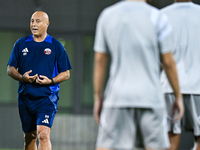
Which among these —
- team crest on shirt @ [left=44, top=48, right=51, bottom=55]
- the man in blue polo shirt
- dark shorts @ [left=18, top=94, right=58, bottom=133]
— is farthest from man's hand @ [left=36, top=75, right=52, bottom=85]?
team crest on shirt @ [left=44, top=48, right=51, bottom=55]

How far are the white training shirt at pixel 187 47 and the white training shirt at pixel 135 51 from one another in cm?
113

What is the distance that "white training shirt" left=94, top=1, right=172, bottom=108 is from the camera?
3.09 m

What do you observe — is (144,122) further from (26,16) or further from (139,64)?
(26,16)

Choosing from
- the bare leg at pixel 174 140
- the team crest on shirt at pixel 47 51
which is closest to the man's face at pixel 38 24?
the team crest on shirt at pixel 47 51

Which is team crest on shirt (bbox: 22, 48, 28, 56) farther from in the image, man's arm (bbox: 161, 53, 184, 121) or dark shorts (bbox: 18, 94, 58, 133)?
man's arm (bbox: 161, 53, 184, 121)

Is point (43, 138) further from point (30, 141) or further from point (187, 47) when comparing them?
point (187, 47)

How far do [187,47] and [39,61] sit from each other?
2.29 meters

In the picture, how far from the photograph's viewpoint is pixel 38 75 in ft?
18.7

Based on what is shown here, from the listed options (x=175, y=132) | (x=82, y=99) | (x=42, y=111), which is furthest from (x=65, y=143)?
(x=175, y=132)

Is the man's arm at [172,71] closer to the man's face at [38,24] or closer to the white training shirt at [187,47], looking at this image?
the white training shirt at [187,47]

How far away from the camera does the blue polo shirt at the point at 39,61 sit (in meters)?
5.72

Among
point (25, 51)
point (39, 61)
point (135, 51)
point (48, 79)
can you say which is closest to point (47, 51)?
point (39, 61)

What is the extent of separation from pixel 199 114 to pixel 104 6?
23.0 ft

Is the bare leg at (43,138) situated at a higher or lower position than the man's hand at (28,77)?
lower
